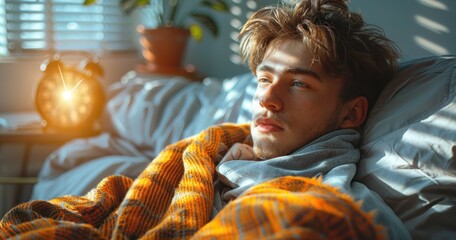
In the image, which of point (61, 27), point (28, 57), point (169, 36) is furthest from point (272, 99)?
point (61, 27)

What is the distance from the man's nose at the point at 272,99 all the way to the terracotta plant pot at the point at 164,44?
4.76 feet

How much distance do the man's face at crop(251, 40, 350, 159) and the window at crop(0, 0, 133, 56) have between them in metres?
1.94

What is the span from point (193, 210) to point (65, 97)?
126 centimetres

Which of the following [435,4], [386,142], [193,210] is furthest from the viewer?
[435,4]

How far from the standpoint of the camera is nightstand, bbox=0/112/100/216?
202 centimetres

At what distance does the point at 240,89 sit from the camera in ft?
6.04

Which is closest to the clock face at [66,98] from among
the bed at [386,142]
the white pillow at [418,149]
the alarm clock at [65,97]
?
the alarm clock at [65,97]

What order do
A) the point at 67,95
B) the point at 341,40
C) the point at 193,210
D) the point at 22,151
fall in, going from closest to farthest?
the point at 193,210, the point at 341,40, the point at 67,95, the point at 22,151

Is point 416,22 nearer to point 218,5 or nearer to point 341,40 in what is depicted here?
point 341,40

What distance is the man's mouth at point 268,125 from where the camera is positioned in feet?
4.03

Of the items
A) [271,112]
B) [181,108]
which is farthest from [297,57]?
[181,108]

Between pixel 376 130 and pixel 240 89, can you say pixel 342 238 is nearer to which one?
pixel 376 130

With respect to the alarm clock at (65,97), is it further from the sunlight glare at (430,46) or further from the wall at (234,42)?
the sunlight glare at (430,46)

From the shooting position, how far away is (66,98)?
2.11 metres
